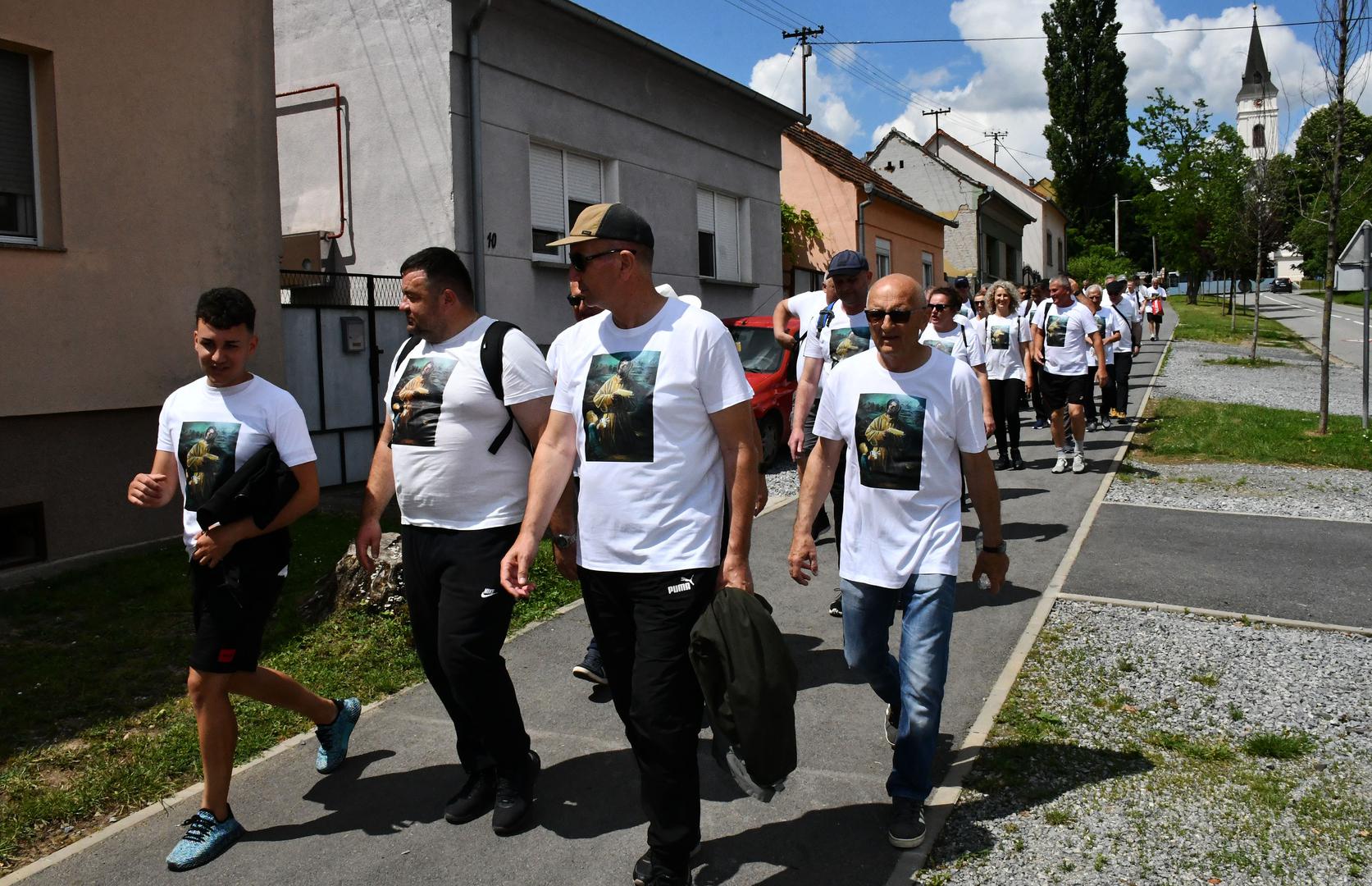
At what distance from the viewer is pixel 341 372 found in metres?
11.1

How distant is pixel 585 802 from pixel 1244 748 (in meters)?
2.60

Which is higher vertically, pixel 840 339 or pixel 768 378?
pixel 840 339

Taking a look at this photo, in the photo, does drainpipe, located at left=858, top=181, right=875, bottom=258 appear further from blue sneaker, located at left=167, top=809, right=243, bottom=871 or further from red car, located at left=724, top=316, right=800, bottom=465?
blue sneaker, located at left=167, top=809, right=243, bottom=871

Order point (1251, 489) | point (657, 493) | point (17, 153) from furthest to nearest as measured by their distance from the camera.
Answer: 1. point (1251, 489)
2. point (17, 153)
3. point (657, 493)

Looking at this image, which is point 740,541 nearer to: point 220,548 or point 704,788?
point 704,788

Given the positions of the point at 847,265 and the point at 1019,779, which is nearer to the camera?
the point at 1019,779

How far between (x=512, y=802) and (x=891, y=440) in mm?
1848

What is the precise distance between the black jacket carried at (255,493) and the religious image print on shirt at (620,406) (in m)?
1.16

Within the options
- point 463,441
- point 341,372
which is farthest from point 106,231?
point 463,441

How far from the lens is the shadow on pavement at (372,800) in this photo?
13.0 feet

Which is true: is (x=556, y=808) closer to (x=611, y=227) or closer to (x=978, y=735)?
(x=978, y=735)

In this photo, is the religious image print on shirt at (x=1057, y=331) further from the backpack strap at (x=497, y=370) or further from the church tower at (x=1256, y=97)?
the church tower at (x=1256, y=97)

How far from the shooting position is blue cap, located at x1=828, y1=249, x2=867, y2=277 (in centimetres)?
618

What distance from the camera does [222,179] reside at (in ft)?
28.8
